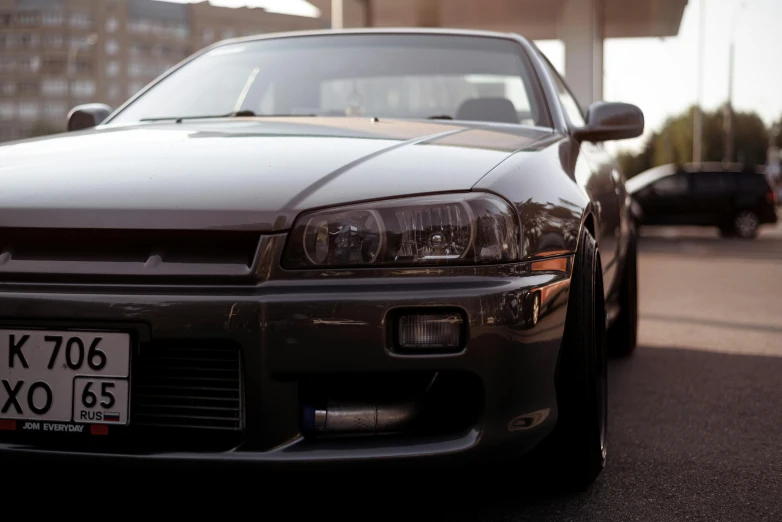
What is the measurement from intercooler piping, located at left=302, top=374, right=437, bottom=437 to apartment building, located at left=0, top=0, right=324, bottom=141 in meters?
123

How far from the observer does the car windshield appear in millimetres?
3537

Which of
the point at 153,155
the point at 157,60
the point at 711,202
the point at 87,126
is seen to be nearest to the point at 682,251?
the point at 711,202

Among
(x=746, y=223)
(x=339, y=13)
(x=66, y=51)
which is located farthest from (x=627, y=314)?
(x=66, y=51)

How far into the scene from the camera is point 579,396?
8.06 ft

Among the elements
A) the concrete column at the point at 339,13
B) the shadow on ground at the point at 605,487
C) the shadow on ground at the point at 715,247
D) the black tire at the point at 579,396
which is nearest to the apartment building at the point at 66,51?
the shadow on ground at the point at 715,247

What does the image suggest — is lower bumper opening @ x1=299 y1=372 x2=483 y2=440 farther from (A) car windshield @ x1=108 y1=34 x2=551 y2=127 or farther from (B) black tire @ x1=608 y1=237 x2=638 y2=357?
(B) black tire @ x1=608 y1=237 x2=638 y2=357

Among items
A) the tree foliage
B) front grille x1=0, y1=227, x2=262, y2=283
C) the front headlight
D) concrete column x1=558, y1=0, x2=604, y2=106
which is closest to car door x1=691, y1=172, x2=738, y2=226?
concrete column x1=558, y1=0, x2=604, y2=106

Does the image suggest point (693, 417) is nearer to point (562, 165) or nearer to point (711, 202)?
point (562, 165)

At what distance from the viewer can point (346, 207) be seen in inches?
85.3

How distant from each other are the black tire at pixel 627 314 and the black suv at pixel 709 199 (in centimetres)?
1770

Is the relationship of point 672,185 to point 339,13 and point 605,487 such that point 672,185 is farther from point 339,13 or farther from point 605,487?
point 605,487

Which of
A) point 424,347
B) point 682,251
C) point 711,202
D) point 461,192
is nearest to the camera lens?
point 424,347

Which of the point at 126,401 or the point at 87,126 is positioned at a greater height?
the point at 87,126

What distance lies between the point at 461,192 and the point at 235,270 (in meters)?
0.51
